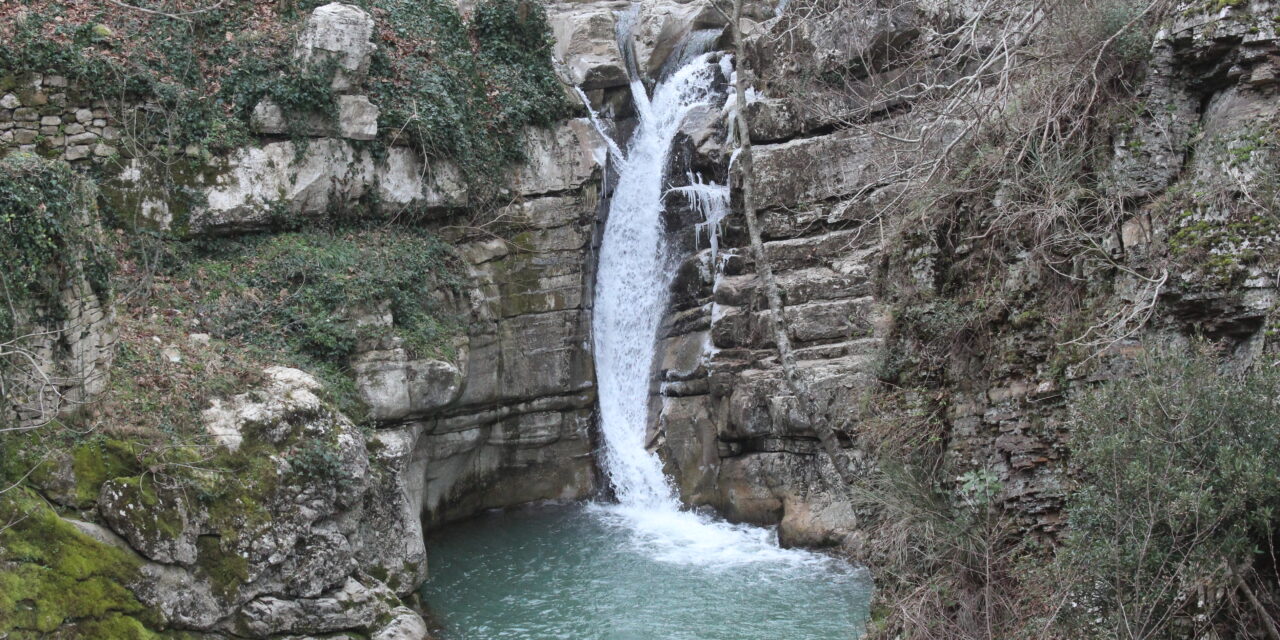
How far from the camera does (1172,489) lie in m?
4.47

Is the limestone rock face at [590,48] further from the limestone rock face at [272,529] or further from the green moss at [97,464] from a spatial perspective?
the green moss at [97,464]

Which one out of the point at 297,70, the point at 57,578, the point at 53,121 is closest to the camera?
the point at 57,578

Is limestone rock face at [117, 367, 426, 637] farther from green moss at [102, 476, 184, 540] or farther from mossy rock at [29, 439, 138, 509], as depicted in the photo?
mossy rock at [29, 439, 138, 509]

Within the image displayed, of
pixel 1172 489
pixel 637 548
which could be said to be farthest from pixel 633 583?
pixel 1172 489

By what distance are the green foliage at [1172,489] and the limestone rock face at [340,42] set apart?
11.2m

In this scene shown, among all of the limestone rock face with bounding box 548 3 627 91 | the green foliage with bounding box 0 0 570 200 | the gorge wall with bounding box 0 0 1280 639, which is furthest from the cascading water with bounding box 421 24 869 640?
the green foliage with bounding box 0 0 570 200

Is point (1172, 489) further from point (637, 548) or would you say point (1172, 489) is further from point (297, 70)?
point (297, 70)

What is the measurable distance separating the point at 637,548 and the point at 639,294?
14.7ft

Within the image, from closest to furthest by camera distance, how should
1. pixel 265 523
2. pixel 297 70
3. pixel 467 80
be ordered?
pixel 265 523
pixel 297 70
pixel 467 80

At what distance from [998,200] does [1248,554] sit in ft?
10.3

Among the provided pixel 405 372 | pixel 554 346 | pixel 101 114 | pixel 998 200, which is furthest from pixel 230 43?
pixel 998 200

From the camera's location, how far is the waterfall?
15180 mm

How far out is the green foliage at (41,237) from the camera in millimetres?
7957

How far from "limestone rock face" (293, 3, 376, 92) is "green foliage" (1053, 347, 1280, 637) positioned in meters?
11.2
